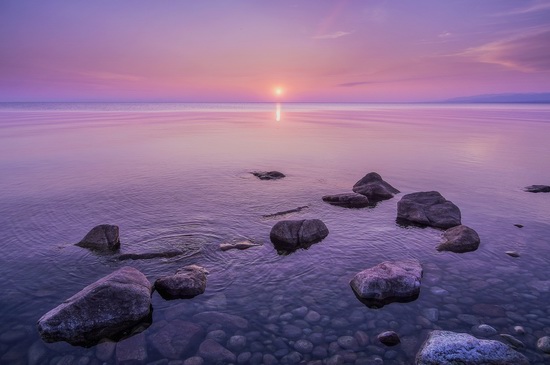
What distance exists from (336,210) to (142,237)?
26.5 ft

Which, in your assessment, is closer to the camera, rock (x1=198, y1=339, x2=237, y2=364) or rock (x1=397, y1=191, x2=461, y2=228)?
rock (x1=198, y1=339, x2=237, y2=364)

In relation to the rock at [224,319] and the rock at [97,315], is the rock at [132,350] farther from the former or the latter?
the rock at [224,319]

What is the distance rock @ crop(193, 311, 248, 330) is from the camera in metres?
8.08

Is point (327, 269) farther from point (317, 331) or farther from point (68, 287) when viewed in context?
point (68, 287)

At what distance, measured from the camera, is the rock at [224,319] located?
26.5 feet

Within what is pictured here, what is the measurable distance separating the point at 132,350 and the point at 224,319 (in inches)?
78.3

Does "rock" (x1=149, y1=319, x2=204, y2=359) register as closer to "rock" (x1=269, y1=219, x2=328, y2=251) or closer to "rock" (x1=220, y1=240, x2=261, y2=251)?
"rock" (x1=220, y1=240, x2=261, y2=251)

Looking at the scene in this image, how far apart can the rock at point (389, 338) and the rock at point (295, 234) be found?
4843mm

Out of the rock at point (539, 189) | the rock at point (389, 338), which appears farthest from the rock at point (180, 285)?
the rock at point (539, 189)

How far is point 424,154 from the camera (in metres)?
31.8

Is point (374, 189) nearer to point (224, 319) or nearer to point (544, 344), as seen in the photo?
point (544, 344)

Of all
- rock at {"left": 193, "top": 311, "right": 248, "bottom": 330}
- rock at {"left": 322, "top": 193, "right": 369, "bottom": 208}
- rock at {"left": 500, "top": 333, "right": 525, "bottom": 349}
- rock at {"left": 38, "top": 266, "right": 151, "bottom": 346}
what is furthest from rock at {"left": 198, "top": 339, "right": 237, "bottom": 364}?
rock at {"left": 322, "top": 193, "right": 369, "bottom": 208}

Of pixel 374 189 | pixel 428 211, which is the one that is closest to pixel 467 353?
pixel 428 211

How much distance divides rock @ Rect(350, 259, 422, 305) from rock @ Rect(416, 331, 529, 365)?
2103mm
